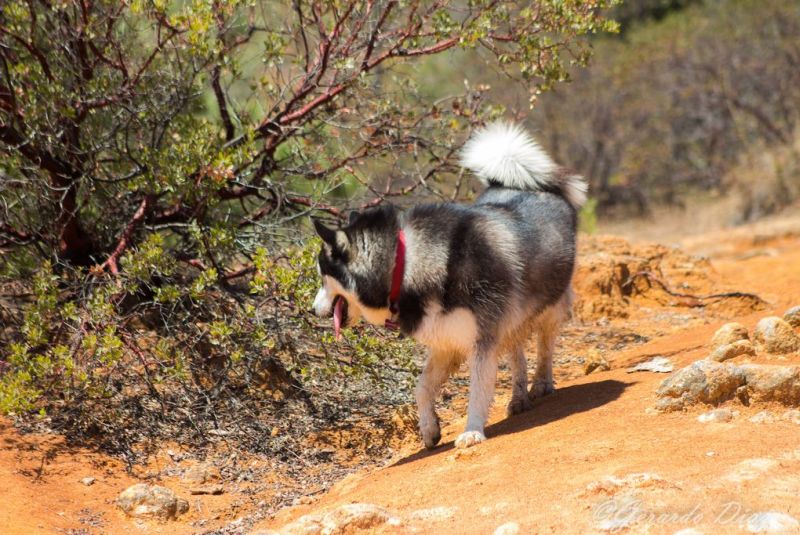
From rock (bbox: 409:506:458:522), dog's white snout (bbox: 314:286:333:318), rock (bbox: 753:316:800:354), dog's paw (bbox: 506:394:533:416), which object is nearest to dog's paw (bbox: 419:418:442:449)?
dog's paw (bbox: 506:394:533:416)

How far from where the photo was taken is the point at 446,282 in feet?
19.1

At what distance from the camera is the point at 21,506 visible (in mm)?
5578

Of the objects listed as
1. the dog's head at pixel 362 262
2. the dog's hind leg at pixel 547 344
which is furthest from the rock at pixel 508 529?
the dog's hind leg at pixel 547 344

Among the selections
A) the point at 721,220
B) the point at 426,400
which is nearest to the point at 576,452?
the point at 426,400

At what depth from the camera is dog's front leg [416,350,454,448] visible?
616cm

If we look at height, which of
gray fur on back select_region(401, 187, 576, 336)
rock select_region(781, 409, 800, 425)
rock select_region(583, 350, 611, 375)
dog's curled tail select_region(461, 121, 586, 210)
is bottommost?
rock select_region(583, 350, 611, 375)

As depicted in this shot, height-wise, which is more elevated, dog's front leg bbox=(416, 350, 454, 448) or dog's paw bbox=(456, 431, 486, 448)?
dog's front leg bbox=(416, 350, 454, 448)

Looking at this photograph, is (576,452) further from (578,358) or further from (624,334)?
(624,334)

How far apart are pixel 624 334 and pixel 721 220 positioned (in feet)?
36.9

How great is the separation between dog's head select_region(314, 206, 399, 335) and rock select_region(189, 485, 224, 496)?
1.27 meters

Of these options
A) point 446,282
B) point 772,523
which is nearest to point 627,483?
point 772,523

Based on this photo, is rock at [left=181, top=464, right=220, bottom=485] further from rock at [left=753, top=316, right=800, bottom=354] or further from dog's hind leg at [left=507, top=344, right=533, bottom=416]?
rock at [left=753, top=316, right=800, bottom=354]

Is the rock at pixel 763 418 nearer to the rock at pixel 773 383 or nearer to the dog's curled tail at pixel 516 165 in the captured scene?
the rock at pixel 773 383

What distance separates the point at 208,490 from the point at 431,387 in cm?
A: 152
